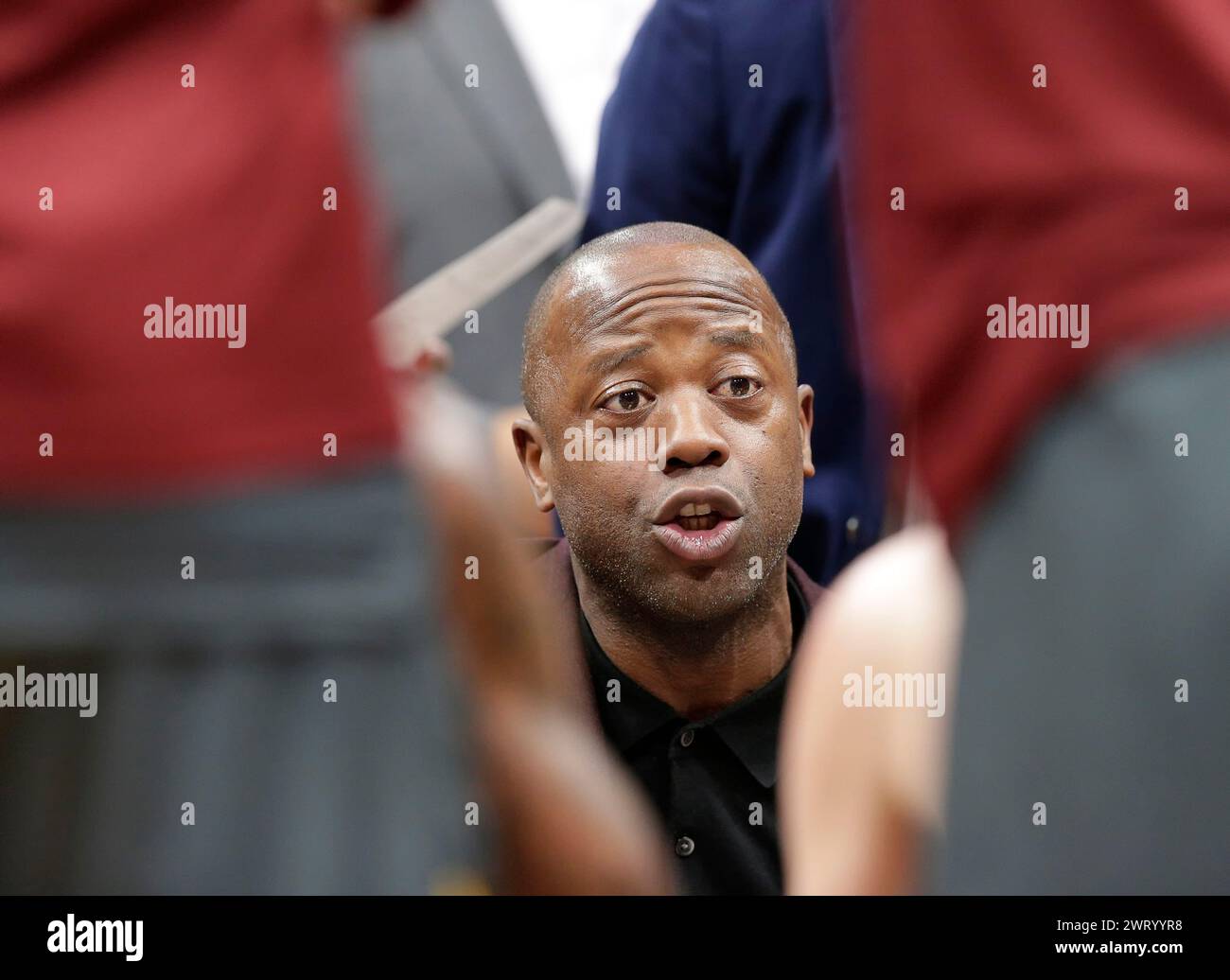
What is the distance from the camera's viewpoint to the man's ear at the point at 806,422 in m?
1.17

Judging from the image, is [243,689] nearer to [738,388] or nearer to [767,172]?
[738,388]

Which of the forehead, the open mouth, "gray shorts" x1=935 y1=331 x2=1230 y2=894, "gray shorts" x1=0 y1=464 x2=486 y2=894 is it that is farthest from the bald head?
"gray shorts" x1=935 y1=331 x2=1230 y2=894

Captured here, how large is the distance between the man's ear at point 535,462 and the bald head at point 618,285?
12 millimetres

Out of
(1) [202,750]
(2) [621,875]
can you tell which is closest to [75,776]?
(1) [202,750]

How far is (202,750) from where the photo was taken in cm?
85

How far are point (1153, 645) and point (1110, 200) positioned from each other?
18cm

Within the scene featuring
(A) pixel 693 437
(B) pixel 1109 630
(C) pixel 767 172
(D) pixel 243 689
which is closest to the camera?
(B) pixel 1109 630

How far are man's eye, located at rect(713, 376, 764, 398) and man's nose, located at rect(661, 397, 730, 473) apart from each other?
0.02 m

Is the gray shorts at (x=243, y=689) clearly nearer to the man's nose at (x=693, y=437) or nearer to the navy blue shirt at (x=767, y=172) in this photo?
the man's nose at (x=693, y=437)

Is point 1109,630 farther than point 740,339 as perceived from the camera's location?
No

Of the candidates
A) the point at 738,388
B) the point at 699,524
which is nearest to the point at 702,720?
the point at 699,524

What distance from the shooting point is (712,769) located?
1.15 meters

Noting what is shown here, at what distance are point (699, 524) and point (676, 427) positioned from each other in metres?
0.08

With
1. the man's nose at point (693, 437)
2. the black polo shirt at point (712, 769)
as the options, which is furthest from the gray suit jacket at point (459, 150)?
the black polo shirt at point (712, 769)
